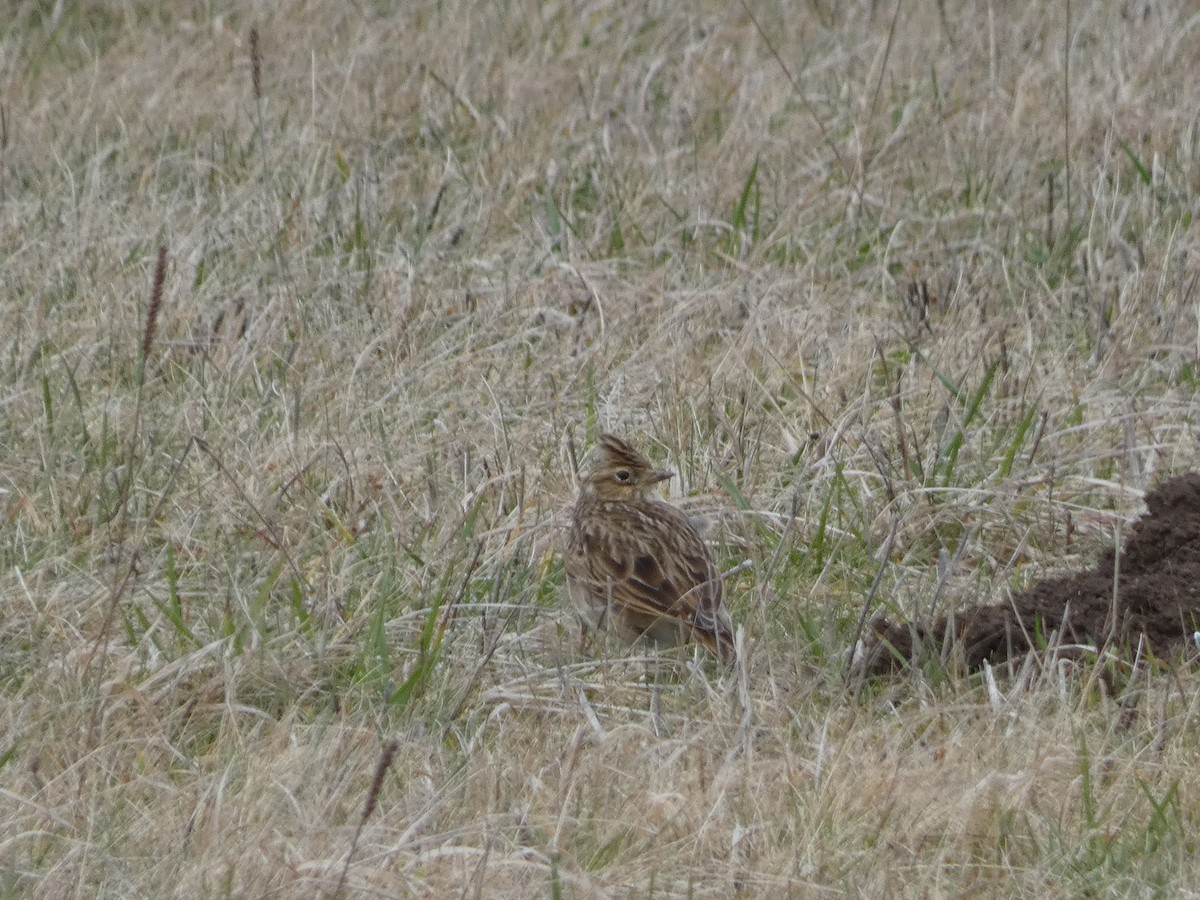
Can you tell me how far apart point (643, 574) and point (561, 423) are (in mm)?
1251

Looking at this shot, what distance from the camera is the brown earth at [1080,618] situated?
16.4 ft

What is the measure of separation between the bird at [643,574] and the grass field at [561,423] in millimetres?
91

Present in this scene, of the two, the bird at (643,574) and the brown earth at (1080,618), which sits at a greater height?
the brown earth at (1080,618)

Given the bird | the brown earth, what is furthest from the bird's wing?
the brown earth

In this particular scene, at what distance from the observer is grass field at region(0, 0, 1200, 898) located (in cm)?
415

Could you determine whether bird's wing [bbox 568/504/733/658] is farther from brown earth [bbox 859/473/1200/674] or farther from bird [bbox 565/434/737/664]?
brown earth [bbox 859/473/1200/674]

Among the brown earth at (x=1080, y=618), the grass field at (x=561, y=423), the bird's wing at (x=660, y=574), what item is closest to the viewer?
the grass field at (x=561, y=423)

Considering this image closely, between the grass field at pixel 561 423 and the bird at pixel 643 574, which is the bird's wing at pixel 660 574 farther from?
the grass field at pixel 561 423

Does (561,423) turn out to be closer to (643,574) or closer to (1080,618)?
(643,574)

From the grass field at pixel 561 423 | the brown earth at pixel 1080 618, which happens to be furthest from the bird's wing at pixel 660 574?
the brown earth at pixel 1080 618

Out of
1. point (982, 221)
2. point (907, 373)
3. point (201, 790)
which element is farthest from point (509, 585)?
point (982, 221)

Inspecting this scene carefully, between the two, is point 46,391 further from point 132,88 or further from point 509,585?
point 132,88

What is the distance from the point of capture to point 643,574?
5.39 meters

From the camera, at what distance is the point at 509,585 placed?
552 cm
